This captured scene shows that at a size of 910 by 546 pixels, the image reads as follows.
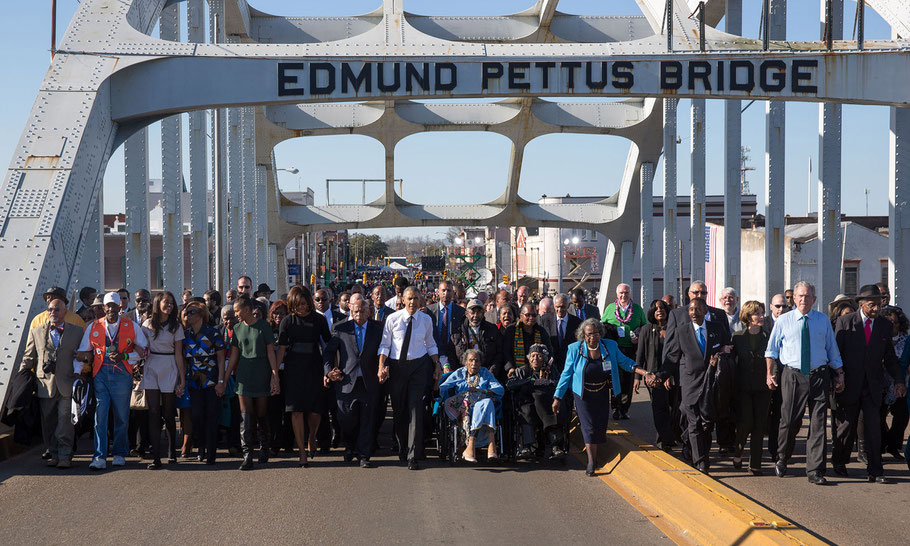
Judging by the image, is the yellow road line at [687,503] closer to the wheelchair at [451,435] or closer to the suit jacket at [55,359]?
the wheelchair at [451,435]

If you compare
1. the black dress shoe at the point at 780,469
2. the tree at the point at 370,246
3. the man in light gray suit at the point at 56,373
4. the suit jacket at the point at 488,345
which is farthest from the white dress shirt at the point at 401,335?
the tree at the point at 370,246

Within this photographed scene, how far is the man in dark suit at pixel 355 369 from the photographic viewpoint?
31.7 feet

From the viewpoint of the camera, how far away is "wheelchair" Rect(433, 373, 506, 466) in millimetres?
9547

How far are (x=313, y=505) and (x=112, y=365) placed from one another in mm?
2957

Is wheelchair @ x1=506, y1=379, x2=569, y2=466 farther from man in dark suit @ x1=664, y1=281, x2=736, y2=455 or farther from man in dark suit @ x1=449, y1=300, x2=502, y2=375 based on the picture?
man in dark suit @ x1=664, y1=281, x2=736, y2=455

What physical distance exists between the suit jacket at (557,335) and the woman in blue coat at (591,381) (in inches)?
72.5

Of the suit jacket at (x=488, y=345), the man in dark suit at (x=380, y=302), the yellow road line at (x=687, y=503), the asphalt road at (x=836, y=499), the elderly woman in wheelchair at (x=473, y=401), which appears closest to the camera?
the yellow road line at (x=687, y=503)

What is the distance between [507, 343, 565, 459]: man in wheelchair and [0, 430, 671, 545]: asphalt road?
0.24 m

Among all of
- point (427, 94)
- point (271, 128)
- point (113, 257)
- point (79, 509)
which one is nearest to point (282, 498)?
point (79, 509)

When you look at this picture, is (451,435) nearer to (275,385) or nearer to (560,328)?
(275,385)

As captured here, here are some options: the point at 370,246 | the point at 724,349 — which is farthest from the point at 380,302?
the point at 370,246

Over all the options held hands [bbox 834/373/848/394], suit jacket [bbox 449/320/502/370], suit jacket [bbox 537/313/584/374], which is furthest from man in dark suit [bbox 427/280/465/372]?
held hands [bbox 834/373/848/394]

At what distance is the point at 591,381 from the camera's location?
355 inches

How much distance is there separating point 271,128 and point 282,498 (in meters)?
26.0
